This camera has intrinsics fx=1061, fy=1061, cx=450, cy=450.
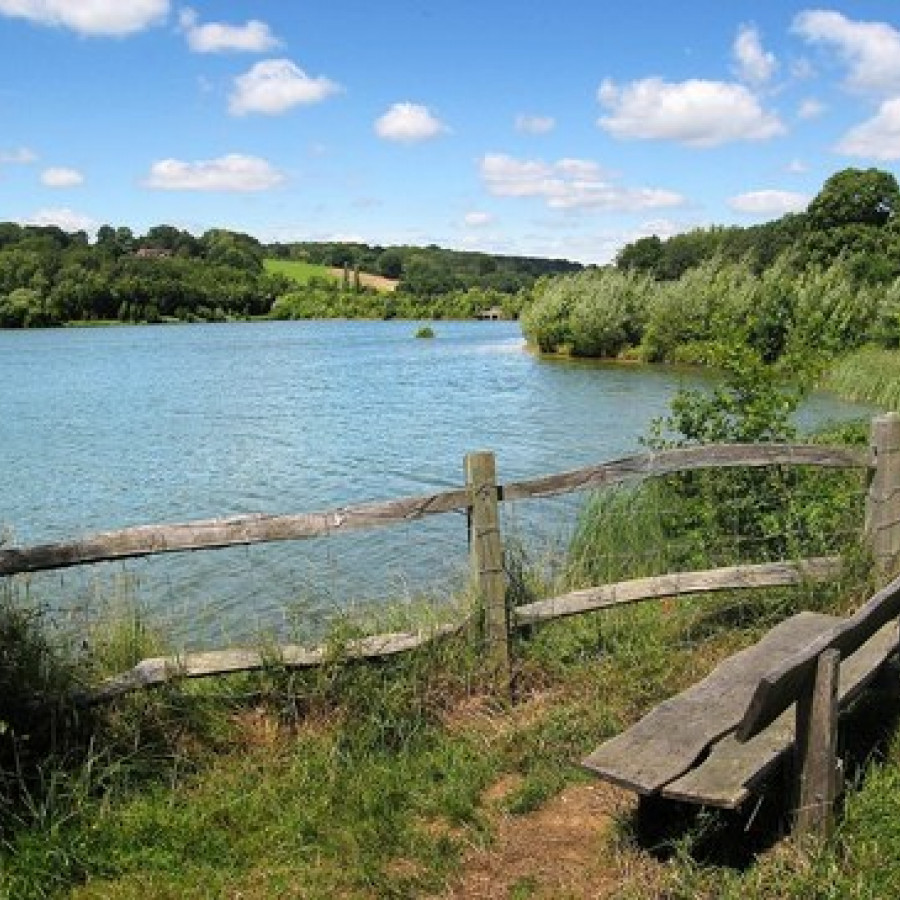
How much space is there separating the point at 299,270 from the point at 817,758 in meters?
179

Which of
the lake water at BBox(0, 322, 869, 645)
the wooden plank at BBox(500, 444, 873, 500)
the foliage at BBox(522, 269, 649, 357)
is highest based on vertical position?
the foliage at BBox(522, 269, 649, 357)

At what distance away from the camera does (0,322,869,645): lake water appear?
10680mm

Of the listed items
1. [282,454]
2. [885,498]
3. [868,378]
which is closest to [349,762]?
[885,498]

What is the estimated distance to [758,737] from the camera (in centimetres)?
470

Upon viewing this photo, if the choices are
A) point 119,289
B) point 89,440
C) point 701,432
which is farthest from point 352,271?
point 701,432

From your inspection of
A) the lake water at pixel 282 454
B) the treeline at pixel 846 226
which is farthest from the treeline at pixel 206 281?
the lake water at pixel 282 454

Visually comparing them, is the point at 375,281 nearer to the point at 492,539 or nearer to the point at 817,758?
the point at 492,539

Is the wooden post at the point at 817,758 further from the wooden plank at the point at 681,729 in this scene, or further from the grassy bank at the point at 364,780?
the wooden plank at the point at 681,729

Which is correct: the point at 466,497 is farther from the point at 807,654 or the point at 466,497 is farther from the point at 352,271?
the point at 352,271

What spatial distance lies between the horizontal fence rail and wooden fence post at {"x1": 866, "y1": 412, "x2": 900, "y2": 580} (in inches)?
4.4

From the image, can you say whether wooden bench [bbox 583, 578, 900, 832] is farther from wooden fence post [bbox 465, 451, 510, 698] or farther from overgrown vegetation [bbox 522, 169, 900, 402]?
overgrown vegetation [bbox 522, 169, 900, 402]

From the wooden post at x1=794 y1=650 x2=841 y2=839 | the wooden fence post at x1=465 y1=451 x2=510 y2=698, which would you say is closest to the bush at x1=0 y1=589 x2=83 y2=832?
the wooden fence post at x1=465 y1=451 x2=510 y2=698

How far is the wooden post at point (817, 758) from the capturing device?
13.8ft

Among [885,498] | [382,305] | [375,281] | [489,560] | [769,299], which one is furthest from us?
[375,281]
